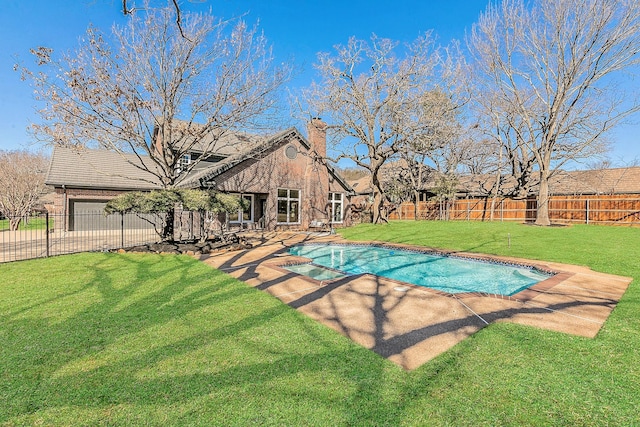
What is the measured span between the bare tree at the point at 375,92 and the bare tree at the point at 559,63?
14.5ft

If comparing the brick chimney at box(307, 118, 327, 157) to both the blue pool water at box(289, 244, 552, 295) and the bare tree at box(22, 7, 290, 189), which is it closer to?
the bare tree at box(22, 7, 290, 189)

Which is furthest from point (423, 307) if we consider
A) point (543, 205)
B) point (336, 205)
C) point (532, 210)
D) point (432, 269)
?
point (532, 210)

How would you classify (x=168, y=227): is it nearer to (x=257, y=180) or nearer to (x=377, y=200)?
(x=257, y=180)

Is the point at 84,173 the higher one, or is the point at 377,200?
the point at 84,173

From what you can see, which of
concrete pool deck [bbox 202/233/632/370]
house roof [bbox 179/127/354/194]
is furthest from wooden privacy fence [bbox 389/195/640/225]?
concrete pool deck [bbox 202/233/632/370]

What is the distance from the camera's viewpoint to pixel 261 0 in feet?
33.9

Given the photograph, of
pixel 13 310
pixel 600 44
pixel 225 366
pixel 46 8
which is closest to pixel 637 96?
pixel 600 44

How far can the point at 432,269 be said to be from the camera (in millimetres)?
8781

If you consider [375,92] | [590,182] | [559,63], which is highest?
[559,63]

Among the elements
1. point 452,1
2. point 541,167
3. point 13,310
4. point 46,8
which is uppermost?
point 452,1

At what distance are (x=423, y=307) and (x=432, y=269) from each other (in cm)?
454

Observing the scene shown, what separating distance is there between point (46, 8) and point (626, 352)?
34.8ft

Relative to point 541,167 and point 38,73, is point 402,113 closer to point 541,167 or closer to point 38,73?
point 541,167

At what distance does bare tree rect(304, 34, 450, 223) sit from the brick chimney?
0.65 meters
